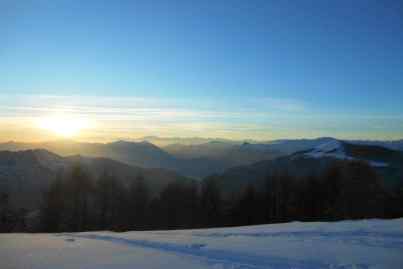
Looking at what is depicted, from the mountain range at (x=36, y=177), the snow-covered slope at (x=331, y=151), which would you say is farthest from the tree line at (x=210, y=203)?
the snow-covered slope at (x=331, y=151)

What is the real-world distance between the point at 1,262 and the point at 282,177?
50.7 metres

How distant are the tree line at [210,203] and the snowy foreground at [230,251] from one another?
34.1 metres

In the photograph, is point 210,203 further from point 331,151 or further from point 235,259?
point 331,151

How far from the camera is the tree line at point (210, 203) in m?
50.2

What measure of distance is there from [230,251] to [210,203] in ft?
146

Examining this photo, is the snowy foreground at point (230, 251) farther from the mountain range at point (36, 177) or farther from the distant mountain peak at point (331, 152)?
the distant mountain peak at point (331, 152)

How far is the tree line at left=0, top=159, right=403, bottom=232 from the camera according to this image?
50.2m

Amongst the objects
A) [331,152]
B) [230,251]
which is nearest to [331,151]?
[331,152]

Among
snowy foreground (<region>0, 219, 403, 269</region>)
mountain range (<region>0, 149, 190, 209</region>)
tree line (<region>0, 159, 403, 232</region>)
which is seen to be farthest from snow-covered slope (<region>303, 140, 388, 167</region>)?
snowy foreground (<region>0, 219, 403, 269</region>)

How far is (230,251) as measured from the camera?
13.3m

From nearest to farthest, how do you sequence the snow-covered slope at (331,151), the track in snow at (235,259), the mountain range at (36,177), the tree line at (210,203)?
1. the track in snow at (235,259)
2. the tree line at (210,203)
3. the mountain range at (36,177)
4. the snow-covered slope at (331,151)

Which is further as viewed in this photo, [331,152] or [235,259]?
[331,152]

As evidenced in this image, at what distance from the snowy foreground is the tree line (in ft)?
112

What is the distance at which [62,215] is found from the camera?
5356 cm
